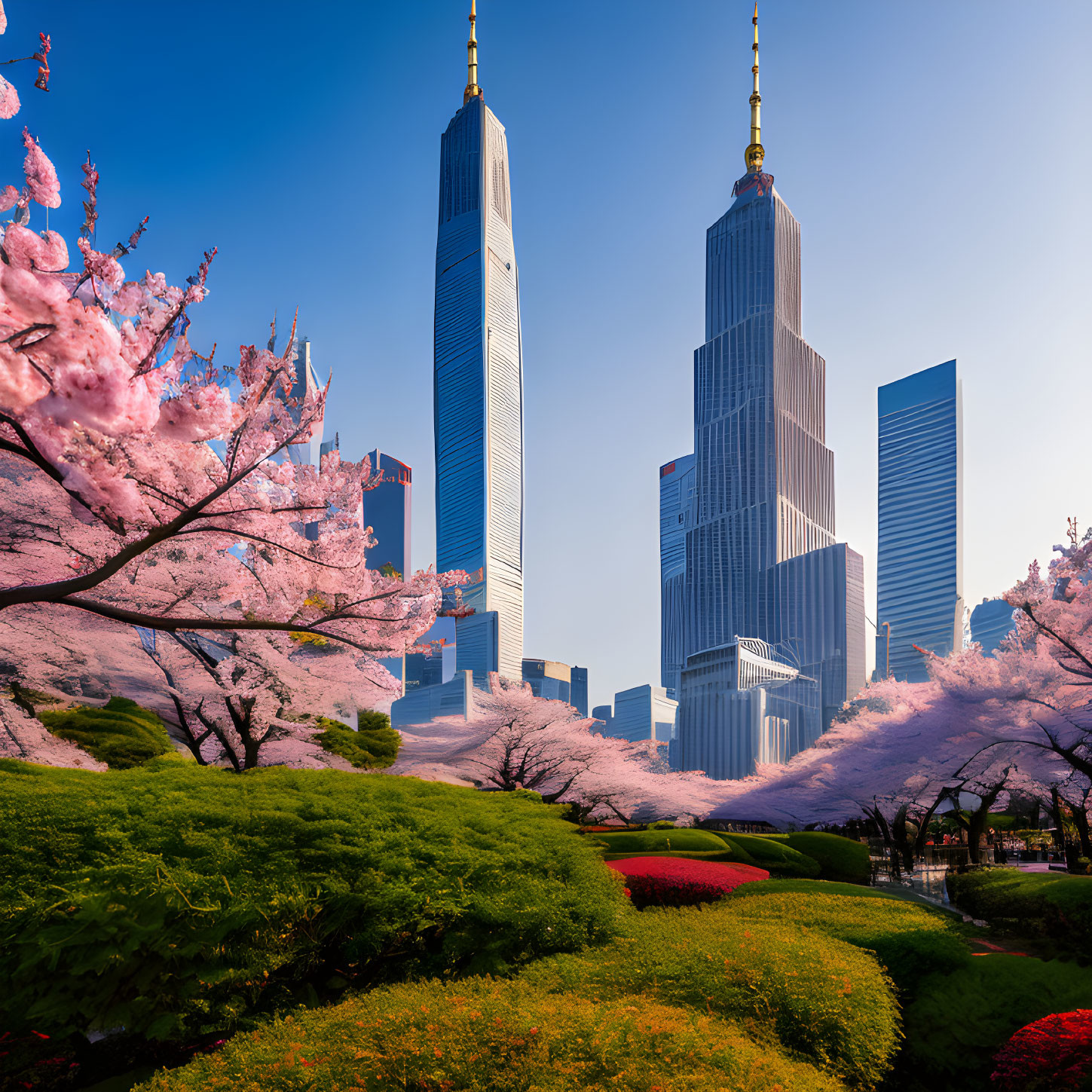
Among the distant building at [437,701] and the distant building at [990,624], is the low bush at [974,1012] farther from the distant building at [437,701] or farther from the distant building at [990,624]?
the distant building at [990,624]

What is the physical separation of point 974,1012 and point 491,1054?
5665 mm

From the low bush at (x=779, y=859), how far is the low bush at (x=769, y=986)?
1504 cm

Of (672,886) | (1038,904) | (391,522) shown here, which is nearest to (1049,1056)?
(672,886)

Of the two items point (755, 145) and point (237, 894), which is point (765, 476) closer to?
point (755, 145)

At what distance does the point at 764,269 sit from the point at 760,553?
58.4 m

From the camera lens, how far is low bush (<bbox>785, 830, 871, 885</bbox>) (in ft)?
70.8

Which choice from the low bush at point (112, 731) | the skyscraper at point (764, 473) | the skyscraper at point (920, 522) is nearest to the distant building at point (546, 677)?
the skyscraper at point (764, 473)

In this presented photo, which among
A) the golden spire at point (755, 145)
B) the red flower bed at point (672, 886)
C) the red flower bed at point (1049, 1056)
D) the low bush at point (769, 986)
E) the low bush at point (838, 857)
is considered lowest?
the low bush at point (838, 857)

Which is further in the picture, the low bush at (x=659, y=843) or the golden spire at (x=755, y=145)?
the golden spire at (x=755, y=145)

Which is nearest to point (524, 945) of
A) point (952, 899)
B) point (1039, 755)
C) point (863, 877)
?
point (952, 899)

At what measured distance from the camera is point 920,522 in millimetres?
124000

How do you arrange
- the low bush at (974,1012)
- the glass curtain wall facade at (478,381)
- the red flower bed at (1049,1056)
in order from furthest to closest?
the glass curtain wall facade at (478,381) → the low bush at (974,1012) → the red flower bed at (1049,1056)

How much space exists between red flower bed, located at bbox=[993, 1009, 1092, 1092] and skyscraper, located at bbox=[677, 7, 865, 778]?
121 m

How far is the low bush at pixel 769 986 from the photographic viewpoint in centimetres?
502
